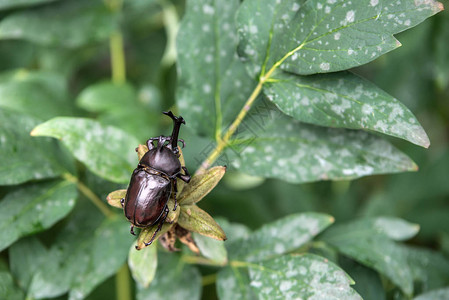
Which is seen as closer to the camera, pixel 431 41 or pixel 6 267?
pixel 6 267

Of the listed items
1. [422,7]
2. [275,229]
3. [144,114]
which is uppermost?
[422,7]

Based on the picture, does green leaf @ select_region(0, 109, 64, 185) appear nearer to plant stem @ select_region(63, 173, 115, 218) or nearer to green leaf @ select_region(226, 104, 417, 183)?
plant stem @ select_region(63, 173, 115, 218)

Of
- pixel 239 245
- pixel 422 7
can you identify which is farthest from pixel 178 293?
pixel 422 7

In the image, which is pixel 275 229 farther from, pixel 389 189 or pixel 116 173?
pixel 389 189

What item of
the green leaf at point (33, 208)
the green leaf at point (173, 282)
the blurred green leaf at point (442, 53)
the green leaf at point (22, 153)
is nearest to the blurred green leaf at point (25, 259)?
the green leaf at point (33, 208)

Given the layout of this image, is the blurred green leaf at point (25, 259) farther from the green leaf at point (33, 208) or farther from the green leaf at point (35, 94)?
the green leaf at point (35, 94)

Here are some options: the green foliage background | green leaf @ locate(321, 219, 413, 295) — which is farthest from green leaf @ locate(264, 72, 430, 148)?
green leaf @ locate(321, 219, 413, 295)
